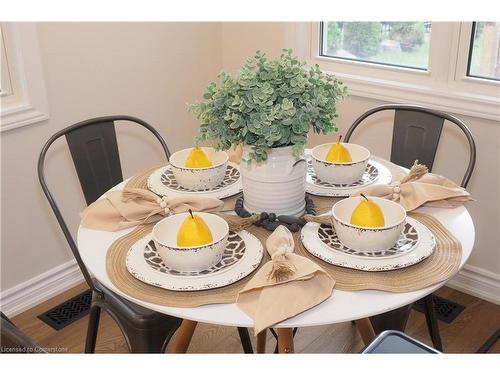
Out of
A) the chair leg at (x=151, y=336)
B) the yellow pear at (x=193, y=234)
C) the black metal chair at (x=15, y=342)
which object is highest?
the yellow pear at (x=193, y=234)

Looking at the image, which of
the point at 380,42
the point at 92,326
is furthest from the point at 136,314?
the point at 380,42

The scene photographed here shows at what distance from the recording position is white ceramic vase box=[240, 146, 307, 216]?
1.50m

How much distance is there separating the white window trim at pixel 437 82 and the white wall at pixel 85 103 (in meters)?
0.57

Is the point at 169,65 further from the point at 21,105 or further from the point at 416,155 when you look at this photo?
the point at 416,155

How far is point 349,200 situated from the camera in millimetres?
1503

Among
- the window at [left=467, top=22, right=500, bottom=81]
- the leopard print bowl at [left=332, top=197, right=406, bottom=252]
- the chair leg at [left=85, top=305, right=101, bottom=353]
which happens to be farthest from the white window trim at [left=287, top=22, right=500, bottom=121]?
the chair leg at [left=85, top=305, right=101, bottom=353]

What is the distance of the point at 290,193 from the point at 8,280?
1.46 m

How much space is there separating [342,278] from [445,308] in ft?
4.46

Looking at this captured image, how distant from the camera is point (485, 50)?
7.58 feet

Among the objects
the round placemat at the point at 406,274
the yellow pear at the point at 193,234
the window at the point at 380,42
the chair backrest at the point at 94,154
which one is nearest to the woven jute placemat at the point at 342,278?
the round placemat at the point at 406,274

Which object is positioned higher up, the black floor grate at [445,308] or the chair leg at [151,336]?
the chair leg at [151,336]

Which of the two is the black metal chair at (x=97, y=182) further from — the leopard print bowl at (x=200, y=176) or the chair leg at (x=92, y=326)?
the leopard print bowl at (x=200, y=176)

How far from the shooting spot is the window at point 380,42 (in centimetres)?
249

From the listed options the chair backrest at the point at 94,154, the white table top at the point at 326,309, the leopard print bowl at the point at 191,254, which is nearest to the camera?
the white table top at the point at 326,309
